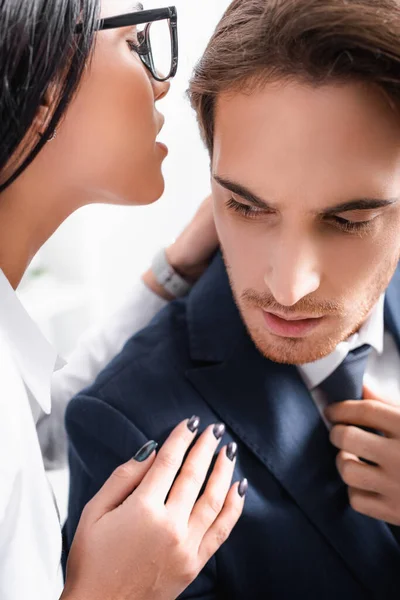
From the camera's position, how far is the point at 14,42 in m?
0.89

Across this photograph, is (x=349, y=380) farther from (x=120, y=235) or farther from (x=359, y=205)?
(x=120, y=235)

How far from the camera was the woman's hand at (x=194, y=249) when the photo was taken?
136cm

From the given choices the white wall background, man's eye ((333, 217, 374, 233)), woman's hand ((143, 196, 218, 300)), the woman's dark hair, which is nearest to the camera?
the woman's dark hair

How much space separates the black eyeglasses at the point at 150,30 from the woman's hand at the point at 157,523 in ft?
1.76

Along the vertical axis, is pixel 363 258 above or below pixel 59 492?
above

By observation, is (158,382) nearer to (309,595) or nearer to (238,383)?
(238,383)

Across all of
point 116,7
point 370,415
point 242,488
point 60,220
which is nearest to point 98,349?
point 60,220

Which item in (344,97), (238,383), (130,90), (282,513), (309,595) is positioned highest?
(130,90)

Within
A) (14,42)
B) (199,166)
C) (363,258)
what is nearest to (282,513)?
(363,258)

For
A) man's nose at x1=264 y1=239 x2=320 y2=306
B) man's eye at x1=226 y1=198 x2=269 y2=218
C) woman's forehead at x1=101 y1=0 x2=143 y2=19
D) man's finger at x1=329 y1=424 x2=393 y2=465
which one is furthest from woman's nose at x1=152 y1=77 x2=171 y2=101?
man's finger at x1=329 y1=424 x2=393 y2=465

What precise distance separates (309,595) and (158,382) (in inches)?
16.0

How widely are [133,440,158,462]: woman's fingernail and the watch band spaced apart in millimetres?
360

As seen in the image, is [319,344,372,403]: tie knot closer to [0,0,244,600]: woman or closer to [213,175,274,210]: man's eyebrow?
[0,0,244,600]: woman

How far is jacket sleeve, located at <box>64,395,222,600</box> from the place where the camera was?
3.81ft
